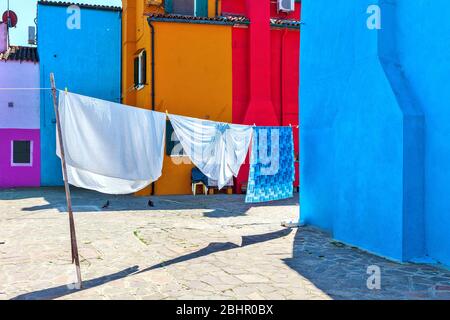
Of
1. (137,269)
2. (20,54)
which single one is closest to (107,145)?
(137,269)

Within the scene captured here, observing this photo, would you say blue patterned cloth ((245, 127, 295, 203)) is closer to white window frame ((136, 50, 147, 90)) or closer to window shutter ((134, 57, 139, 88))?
white window frame ((136, 50, 147, 90))

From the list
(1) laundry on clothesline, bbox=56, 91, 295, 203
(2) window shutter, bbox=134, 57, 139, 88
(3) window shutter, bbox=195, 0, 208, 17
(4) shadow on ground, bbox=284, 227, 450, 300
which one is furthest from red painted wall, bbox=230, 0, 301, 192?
(4) shadow on ground, bbox=284, 227, 450, 300

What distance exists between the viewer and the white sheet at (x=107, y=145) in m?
6.14

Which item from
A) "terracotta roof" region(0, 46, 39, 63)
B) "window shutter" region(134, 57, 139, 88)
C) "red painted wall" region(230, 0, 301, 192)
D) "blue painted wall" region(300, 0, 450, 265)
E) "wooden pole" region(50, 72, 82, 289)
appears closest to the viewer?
"wooden pole" region(50, 72, 82, 289)

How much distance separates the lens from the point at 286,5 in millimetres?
18625

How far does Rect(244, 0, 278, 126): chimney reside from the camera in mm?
16547

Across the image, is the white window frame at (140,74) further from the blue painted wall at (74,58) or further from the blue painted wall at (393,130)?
the blue painted wall at (393,130)

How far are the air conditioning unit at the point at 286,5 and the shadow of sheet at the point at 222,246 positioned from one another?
12.3m

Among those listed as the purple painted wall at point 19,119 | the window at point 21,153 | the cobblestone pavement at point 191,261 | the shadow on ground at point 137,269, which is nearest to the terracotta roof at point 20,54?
the purple painted wall at point 19,119

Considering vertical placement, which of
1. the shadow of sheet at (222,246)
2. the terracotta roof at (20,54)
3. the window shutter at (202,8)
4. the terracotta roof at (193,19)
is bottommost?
the shadow of sheet at (222,246)

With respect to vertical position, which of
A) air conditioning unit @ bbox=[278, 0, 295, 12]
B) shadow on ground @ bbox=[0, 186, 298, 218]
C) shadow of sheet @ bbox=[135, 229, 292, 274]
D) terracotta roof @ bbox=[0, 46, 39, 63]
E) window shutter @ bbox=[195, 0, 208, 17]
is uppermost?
air conditioning unit @ bbox=[278, 0, 295, 12]

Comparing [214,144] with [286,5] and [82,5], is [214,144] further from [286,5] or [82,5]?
[82,5]

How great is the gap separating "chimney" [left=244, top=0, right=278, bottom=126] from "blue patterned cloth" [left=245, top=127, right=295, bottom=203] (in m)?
4.94
